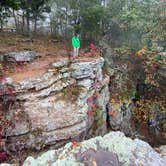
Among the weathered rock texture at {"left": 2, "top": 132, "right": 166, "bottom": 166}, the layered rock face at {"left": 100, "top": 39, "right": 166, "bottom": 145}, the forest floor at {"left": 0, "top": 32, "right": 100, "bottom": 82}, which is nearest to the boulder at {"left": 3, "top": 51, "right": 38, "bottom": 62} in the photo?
the forest floor at {"left": 0, "top": 32, "right": 100, "bottom": 82}

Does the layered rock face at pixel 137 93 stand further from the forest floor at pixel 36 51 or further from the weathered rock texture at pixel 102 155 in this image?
the weathered rock texture at pixel 102 155

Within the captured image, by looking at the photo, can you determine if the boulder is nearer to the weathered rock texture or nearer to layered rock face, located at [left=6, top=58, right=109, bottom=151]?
layered rock face, located at [left=6, top=58, right=109, bottom=151]

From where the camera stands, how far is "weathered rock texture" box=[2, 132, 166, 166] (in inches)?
172

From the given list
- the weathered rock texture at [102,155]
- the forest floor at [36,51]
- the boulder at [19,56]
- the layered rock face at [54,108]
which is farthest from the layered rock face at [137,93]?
the weathered rock texture at [102,155]

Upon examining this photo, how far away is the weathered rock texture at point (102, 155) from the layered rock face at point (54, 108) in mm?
3927

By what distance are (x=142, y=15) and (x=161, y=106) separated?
4.30 m

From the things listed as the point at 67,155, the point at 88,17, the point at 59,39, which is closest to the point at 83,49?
the point at 88,17

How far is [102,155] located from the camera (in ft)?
14.7

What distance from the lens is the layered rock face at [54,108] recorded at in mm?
8492

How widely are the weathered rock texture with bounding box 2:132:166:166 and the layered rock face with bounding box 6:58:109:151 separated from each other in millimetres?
3927

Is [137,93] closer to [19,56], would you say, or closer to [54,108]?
[54,108]

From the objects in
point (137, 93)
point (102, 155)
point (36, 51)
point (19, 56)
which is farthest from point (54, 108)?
point (137, 93)

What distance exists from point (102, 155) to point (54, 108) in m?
4.55

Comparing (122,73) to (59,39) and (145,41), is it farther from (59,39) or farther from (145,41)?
(59,39)
